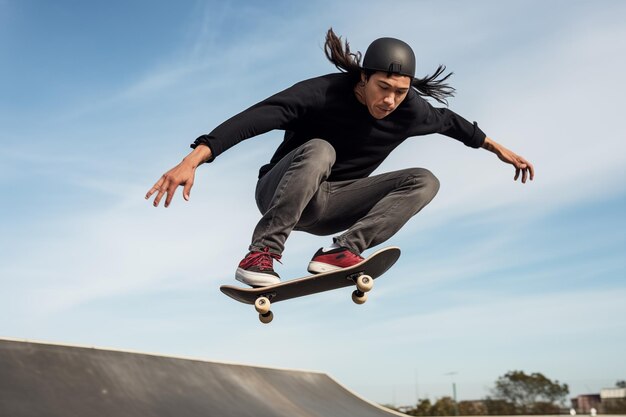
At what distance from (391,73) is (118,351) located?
429cm

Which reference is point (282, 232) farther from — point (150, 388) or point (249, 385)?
point (249, 385)

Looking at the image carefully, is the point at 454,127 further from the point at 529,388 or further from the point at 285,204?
the point at 529,388

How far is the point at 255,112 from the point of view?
5379 mm

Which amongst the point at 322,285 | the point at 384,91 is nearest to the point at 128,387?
the point at 322,285

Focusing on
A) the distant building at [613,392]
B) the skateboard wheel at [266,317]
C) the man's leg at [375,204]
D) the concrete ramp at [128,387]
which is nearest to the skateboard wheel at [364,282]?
the man's leg at [375,204]

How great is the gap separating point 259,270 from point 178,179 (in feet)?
4.03

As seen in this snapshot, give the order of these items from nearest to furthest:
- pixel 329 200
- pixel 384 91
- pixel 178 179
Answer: pixel 178 179
pixel 384 91
pixel 329 200

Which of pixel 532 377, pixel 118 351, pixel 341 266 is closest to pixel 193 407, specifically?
pixel 118 351

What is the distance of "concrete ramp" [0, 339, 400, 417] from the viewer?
5.86 meters

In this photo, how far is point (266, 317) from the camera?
18.8 feet

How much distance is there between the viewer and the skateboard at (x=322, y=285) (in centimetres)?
552

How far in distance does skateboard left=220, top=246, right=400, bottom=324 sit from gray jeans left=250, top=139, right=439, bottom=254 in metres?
0.25

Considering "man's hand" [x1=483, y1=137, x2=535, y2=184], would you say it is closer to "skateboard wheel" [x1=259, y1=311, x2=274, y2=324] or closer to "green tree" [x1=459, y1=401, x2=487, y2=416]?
"skateboard wheel" [x1=259, y1=311, x2=274, y2=324]

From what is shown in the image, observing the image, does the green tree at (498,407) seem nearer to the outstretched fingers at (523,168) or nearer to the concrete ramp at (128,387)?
the concrete ramp at (128,387)
